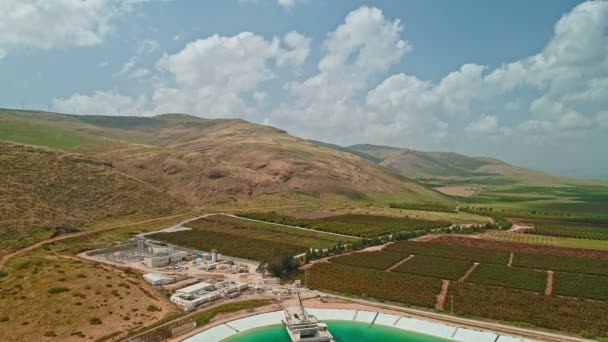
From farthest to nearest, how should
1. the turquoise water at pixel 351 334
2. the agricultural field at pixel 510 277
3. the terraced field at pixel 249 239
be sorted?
1. the terraced field at pixel 249 239
2. the agricultural field at pixel 510 277
3. the turquoise water at pixel 351 334

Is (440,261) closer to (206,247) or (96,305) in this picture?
(206,247)

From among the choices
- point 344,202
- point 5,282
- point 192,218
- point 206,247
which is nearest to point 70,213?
point 192,218

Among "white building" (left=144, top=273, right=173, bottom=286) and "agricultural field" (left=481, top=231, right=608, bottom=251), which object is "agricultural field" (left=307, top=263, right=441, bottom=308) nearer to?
"white building" (left=144, top=273, right=173, bottom=286)

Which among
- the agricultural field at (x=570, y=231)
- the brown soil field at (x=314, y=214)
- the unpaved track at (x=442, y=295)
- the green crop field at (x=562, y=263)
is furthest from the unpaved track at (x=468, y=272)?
the brown soil field at (x=314, y=214)

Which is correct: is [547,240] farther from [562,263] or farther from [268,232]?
[268,232]

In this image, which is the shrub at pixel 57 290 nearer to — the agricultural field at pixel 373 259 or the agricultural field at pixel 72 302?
the agricultural field at pixel 72 302

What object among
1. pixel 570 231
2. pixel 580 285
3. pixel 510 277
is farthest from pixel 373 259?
pixel 570 231
